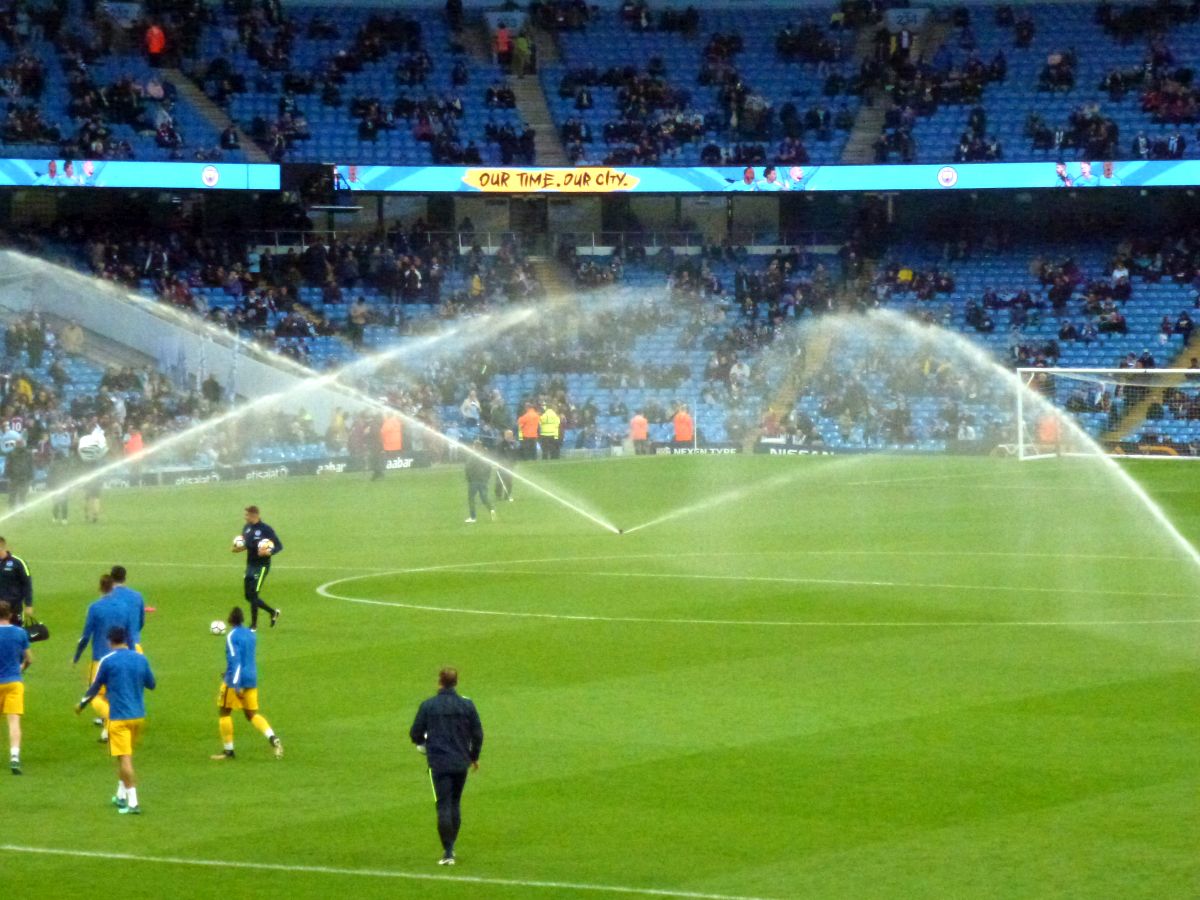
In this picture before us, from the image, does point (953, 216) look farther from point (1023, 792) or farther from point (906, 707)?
point (1023, 792)

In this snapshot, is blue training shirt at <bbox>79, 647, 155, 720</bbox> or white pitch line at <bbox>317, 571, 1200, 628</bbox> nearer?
blue training shirt at <bbox>79, 647, 155, 720</bbox>

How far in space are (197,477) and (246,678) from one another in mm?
37299

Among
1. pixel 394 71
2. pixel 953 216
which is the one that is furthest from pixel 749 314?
pixel 394 71

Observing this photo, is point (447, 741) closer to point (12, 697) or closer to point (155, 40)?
point (12, 697)

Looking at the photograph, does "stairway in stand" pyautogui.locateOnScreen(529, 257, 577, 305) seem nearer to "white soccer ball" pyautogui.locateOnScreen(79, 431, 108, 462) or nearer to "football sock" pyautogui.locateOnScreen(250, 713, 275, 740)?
"white soccer ball" pyautogui.locateOnScreen(79, 431, 108, 462)

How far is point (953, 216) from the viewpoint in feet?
237

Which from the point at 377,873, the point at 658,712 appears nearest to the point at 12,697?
the point at 377,873

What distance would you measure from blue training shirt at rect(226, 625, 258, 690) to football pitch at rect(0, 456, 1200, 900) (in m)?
0.81

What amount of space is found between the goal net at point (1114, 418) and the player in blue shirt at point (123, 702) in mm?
43788

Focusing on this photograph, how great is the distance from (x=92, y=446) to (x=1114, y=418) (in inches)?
1142

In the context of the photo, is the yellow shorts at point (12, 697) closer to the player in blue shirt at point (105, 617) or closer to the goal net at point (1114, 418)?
the player in blue shirt at point (105, 617)

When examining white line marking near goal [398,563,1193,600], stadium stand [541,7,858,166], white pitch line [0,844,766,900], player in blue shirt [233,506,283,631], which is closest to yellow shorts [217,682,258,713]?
white pitch line [0,844,766,900]

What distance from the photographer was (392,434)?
59.2 metres

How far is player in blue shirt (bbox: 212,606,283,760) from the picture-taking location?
2027cm
